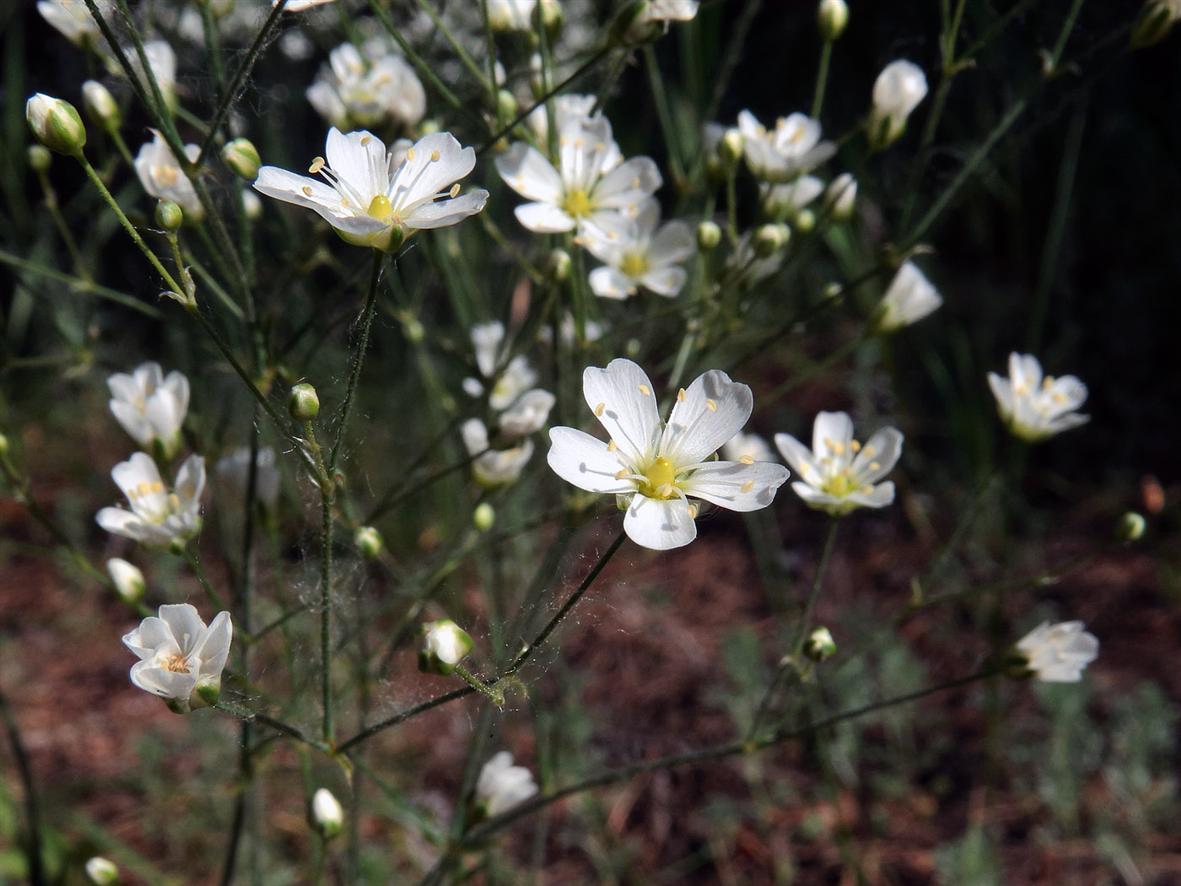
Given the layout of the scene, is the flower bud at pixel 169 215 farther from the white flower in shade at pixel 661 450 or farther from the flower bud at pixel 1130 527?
the flower bud at pixel 1130 527

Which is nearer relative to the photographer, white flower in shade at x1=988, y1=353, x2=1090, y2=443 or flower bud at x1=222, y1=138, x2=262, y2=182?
flower bud at x1=222, y1=138, x2=262, y2=182

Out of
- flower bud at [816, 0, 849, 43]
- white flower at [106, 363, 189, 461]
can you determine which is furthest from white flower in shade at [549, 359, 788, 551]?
flower bud at [816, 0, 849, 43]

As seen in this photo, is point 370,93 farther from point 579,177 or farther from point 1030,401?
point 1030,401

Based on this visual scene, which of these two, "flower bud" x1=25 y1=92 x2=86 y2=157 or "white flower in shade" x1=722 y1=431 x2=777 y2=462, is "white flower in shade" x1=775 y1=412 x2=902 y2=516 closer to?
"white flower in shade" x1=722 y1=431 x2=777 y2=462

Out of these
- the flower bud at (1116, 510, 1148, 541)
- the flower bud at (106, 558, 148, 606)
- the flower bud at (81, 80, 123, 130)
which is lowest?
the flower bud at (1116, 510, 1148, 541)

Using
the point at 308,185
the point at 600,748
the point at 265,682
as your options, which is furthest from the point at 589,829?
the point at 308,185

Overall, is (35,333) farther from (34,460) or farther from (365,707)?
(365,707)

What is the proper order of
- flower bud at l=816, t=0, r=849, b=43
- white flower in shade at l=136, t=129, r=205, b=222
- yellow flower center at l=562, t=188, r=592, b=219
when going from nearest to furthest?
white flower in shade at l=136, t=129, r=205, b=222 < yellow flower center at l=562, t=188, r=592, b=219 < flower bud at l=816, t=0, r=849, b=43
